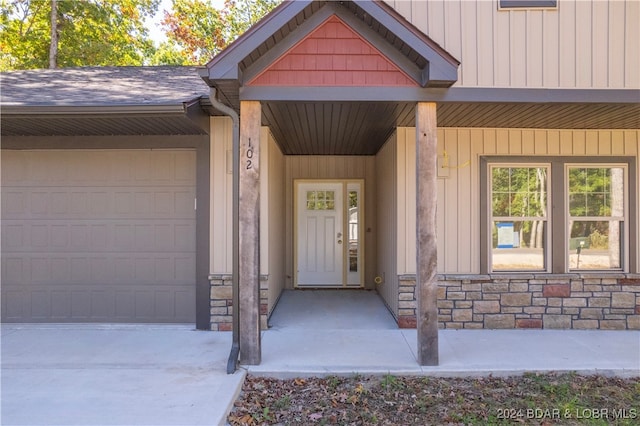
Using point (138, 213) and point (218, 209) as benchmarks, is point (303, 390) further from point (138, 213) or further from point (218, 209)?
point (138, 213)

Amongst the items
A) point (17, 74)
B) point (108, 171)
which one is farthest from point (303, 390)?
point (17, 74)

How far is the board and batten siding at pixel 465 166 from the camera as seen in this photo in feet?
17.1

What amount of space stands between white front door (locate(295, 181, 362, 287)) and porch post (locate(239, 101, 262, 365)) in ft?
12.7

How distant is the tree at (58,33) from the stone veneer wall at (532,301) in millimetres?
14153

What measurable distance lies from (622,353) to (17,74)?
909cm

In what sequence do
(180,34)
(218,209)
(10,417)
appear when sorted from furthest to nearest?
(180,34)
(218,209)
(10,417)

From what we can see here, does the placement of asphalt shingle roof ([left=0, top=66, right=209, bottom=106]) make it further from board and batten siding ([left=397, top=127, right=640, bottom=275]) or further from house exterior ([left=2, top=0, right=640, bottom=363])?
board and batten siding ([left=397, top=127, right=640, bottom=275])

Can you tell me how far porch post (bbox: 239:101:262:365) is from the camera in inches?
153

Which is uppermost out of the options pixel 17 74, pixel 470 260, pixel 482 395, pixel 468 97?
pixel 17 74

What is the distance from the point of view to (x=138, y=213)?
5301 mm

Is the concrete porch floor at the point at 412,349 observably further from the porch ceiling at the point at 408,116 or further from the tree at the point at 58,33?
the tree at the point at 58,33

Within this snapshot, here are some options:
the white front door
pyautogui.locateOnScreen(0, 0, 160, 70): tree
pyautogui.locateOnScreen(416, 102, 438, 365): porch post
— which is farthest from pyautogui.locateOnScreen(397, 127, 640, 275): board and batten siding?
pyautogui.locateOnScreen(0, 0, 160, 70): tree

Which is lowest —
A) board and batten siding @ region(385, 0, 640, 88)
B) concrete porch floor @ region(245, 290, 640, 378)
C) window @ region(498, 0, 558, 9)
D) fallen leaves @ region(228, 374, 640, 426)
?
fallen leaves @ region(228, 374, 640, 426)

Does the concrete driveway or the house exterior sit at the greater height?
the house exterior
